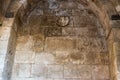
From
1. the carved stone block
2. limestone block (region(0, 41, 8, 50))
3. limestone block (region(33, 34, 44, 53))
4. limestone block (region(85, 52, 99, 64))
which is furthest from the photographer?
the carved stone block

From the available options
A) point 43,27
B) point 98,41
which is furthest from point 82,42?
point 43,27

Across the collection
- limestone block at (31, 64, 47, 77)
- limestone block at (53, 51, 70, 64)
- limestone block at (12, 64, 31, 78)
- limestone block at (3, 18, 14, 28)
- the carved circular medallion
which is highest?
the carved circular medallion

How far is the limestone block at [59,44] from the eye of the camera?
13.7ft

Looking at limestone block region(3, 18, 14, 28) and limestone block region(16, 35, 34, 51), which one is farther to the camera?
limestone block region(16, 35, 34, 51)

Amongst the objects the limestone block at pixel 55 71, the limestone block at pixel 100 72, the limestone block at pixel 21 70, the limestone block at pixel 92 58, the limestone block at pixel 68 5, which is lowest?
the limestone block at pixel 21 70

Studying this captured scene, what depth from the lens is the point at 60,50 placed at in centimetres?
416

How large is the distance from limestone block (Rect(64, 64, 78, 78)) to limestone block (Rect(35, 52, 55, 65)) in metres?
0.33

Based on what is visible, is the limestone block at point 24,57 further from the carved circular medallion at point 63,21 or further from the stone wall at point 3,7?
the carved circular medallion at point 63,21

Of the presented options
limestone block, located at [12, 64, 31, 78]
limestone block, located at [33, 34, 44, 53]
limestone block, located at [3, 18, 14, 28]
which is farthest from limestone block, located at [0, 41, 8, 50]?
limestone block, located at [33, 34, 44, 53]

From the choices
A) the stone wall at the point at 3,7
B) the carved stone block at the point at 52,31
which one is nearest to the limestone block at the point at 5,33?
the stone wall at the point at 3,7

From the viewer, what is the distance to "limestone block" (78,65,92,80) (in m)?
3.88

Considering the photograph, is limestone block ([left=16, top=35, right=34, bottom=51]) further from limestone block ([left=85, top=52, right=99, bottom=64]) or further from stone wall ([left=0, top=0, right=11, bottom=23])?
limestone block ([left=85, top=52, right=99, bottom=64])

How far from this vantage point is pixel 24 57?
4.09 metres

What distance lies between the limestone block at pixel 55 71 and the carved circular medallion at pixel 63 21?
102 cm
